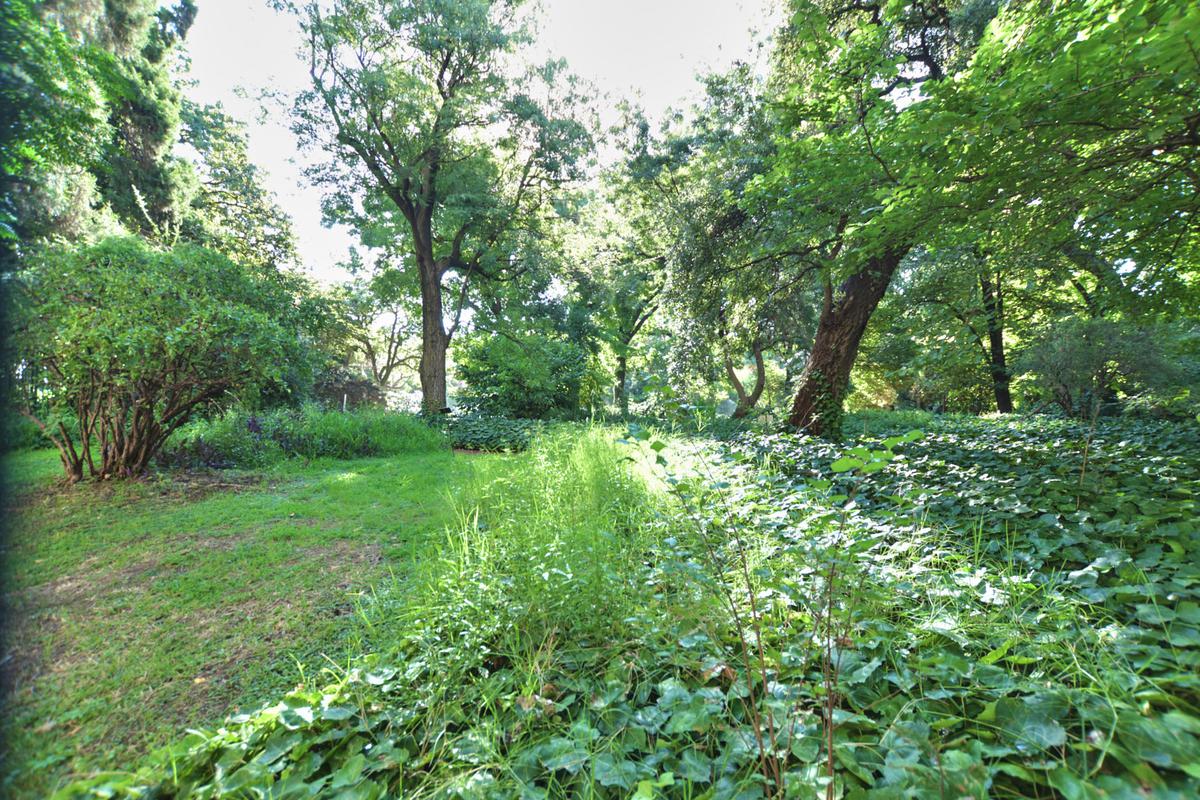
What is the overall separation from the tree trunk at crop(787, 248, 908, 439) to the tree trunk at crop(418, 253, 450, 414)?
8.17 meters

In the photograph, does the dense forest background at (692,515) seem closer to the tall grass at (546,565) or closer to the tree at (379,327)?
the tall grass at (546,565)

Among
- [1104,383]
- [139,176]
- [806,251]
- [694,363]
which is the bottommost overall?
[1104,383]

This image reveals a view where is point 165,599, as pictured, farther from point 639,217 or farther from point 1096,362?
point 1096,362

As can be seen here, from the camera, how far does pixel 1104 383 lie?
337 inches

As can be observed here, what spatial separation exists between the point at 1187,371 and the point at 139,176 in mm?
23229

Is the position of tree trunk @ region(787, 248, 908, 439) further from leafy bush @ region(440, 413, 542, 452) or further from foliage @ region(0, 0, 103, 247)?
foliage @ region(0, 0, 103, 247)

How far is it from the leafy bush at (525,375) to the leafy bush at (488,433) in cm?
173

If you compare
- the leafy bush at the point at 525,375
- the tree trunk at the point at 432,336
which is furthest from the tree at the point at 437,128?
the leafy bush at the point at 525,375

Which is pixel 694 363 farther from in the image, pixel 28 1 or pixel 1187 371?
pixel 1187 371

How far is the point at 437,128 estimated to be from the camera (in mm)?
9445

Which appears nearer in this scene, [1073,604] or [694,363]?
[1073,604]

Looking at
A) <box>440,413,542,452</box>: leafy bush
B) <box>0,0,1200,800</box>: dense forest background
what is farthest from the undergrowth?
<box>440,413,542,452</box>: leafy bush

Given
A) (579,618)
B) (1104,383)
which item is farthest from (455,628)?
(1104,383)

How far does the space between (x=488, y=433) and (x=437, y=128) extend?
691 cm
